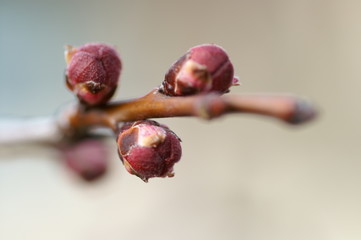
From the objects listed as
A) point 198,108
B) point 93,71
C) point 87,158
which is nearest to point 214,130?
point 87,158

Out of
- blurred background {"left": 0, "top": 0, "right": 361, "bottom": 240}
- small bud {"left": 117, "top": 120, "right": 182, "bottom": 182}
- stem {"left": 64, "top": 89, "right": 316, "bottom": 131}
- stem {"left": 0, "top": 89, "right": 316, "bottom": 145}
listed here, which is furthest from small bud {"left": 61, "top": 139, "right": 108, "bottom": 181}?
blurred background {"left": 0, "top": 0, "right": 361, "bottom": 240}

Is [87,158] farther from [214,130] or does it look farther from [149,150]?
[214,130]

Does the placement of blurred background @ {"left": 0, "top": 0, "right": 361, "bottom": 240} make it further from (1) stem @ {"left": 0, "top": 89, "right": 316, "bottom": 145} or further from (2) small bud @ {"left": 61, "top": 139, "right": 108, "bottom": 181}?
(1) stem @ {"left": 0, "top": 89, "right": 316, "bottom": 145}

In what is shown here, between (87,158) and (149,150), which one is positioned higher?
(149,150)

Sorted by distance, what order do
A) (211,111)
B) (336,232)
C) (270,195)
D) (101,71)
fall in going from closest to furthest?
(211,111) → (101,71) → (336,232) → (270,195)

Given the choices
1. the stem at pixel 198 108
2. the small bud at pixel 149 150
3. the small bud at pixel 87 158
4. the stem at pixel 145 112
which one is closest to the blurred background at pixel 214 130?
the small bud at pixel 87 158

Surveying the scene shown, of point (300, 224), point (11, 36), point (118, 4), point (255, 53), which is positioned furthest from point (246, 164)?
point (11, 36)

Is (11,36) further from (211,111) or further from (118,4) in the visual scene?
(211,111)
